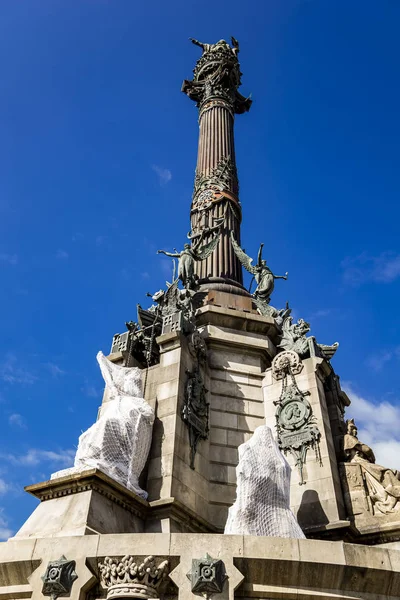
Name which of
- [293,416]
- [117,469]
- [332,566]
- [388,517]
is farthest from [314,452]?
[332,566]

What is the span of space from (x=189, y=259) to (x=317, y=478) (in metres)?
8.61

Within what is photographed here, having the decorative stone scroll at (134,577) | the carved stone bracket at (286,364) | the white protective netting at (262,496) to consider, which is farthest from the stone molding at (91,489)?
the carved stone bracket at (286,364)

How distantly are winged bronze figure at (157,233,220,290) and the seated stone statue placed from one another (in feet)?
23.4

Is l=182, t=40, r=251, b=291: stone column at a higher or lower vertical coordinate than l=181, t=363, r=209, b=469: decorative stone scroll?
higher

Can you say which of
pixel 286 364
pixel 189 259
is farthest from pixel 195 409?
pixel 189 259

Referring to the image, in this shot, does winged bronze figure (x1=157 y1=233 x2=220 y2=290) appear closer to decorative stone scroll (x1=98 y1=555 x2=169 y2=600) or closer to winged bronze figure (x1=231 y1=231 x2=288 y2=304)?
winged bronze figure (x1=231 y1=231 x2=288 y2=304)

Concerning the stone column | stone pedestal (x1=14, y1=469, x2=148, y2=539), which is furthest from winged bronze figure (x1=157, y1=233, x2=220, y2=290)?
stone pedestal (x1=14, y1=469, x2=148, y2=539)

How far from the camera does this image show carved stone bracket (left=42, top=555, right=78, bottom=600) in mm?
8148

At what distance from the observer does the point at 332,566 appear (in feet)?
27.1

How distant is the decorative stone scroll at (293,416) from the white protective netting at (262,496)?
7.95ft

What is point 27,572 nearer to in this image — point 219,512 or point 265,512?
point 265,512

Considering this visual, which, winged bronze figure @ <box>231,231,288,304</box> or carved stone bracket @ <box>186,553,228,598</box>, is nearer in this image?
carved stone bracket @ <box>186,553,228,598</box>

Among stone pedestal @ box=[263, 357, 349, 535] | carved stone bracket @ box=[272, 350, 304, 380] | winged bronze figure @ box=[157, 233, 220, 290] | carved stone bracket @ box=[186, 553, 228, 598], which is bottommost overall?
carved stone bracket @ box=[186, 553, 228, 598]

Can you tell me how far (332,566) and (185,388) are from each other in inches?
289
